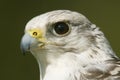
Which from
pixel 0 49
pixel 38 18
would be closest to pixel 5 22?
pixel 0 49

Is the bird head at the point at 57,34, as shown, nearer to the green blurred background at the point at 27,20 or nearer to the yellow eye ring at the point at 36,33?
the yellow eye ring at the point at 36,33

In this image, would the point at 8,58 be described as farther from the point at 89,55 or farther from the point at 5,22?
the point at 89,55

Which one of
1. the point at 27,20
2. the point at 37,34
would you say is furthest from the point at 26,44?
the point at 27,20

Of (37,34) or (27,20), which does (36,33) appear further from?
(27,20)

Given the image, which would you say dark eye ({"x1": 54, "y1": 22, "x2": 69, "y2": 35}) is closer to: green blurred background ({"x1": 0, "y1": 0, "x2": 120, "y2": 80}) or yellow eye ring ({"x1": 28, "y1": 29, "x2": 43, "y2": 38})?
yellow eye ring ({"x1": 28, "y1": 29, "x2": 43, "y2": 38})

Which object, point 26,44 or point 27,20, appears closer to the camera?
point 26,44

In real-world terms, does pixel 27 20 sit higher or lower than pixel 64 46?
higher
